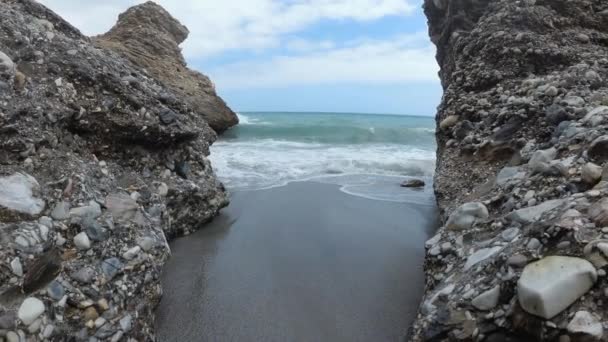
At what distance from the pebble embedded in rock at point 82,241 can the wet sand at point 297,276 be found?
683 millimetres

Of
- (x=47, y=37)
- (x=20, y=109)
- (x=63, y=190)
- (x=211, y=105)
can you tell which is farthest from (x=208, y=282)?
(x=211, y=105)

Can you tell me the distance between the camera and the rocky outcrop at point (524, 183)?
1792mm

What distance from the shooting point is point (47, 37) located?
3.72 m

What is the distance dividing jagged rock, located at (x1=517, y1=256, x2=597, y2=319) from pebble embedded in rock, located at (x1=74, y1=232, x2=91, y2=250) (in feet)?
7.72

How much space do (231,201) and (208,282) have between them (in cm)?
246

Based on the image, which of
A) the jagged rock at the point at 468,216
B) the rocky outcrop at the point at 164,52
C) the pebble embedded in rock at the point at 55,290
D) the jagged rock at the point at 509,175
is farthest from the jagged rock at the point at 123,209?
the rocky outcrop at the point at 164,52

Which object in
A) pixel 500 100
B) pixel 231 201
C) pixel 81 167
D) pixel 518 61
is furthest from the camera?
pixel 231 201

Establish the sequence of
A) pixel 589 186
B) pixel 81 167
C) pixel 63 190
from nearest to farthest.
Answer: pixel 589 186 < pixel 63 190 < pixel 81 167

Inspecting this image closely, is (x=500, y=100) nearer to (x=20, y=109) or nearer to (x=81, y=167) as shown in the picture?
(x=81, y=167)

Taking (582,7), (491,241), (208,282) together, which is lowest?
(208,282)

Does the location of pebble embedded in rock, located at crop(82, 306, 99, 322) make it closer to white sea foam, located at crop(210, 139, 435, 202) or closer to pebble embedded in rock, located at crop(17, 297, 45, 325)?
pebble embedded in rock, located at crop(17, 297, 45, 325)

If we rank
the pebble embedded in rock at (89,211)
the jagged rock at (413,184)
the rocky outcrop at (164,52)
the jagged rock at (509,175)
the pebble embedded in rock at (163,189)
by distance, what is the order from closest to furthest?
the pebble embedded in rock at (89,211), the jagged rock at (509,175), the pebble embedded in rock at (163,189), the jagged rock at (413,184), the rocky outcrop at (164,52)

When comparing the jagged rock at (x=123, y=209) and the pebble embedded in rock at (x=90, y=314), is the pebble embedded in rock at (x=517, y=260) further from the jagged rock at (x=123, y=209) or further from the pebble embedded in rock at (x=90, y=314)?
the jagged rock at (x=123, y=209)

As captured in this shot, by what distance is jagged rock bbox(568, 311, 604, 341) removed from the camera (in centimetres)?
160
